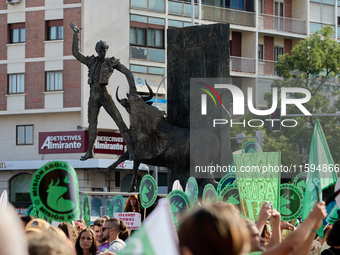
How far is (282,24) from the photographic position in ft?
129

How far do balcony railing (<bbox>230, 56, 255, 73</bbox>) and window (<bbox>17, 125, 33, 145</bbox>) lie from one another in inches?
444

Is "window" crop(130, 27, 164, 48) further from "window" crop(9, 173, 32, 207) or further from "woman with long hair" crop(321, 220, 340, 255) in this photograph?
"woman with long hair" crop(321, 220, 340, 255)

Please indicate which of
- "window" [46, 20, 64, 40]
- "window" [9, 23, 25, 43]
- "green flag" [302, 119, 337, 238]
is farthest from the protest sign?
"window" [9, 23, 25, 43]

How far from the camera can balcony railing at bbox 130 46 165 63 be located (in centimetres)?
3403

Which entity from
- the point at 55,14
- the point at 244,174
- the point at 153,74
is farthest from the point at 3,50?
the point at 244,174

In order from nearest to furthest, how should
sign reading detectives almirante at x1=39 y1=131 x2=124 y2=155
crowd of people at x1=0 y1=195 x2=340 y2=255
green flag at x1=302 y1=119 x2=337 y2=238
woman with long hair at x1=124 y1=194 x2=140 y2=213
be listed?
crowd of people at x1=0 y1=195 x2=340 y2=255, green flag at x1=302 y1=119 x2=337 y2=238, woman with long hair at x1=124 y1=194 x2=140 y2=213, sign reading detectives almirante at x1=39 y1=131 x2=124 y2=155

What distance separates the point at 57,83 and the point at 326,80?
12.4 meters

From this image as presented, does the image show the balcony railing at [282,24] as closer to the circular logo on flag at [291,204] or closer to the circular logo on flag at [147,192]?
the circular logo on flag at [147,192]

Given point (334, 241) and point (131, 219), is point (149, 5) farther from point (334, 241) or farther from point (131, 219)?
point (334, 241)

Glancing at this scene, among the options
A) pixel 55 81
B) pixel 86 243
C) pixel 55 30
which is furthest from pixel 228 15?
pixel 86 243

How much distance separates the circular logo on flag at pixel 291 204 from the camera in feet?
26.3

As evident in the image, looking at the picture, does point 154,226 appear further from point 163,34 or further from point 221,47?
point 163,34

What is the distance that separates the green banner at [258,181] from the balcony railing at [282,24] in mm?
32108

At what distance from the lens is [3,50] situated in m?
34.0
